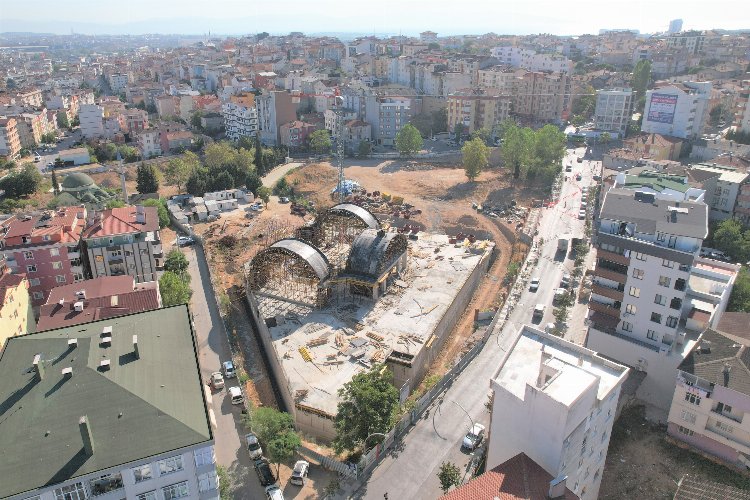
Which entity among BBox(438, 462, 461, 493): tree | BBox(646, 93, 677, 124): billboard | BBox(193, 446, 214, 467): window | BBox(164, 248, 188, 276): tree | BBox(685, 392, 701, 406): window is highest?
BBox(646, 93, 677, 124): billboard

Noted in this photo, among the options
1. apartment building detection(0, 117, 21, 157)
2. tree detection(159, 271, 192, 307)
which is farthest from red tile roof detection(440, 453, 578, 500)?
apartment building detection(0, 117, 21, 157)

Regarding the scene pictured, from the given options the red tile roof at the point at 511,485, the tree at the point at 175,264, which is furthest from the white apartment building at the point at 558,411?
the tree at the point at 175,264

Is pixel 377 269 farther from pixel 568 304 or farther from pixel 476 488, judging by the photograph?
pixel 476 488

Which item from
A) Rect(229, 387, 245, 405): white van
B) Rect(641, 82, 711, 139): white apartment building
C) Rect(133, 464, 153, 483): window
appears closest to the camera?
Rect(133, 464, 153, 483): window

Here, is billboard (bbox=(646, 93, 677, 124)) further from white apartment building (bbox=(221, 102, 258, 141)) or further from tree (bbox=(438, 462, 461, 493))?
tree (bbox=(438, 462, 461, 493))

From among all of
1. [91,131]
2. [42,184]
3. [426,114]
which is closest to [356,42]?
[426,114]

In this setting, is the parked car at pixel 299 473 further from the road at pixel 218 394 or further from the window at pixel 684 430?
the window at pixel 684 430

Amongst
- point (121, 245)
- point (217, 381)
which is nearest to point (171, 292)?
point (121, 245)
